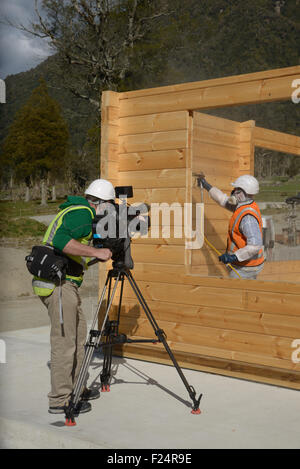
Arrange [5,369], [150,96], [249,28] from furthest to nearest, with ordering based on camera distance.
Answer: [249,28], [150,96], [5,369]

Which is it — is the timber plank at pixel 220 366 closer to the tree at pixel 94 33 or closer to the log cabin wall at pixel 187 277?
the log cabin wall at pixel 187 277

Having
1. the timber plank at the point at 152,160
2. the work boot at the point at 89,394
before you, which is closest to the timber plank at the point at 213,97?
the timber plank at the point at 152,160

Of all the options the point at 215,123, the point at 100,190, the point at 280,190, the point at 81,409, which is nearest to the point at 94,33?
the point at 280,190

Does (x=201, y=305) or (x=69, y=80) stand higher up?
(x=69, y=80)

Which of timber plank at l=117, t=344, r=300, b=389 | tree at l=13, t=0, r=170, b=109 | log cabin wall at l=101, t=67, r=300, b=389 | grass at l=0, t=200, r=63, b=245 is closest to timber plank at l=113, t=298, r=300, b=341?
log cabin wall at l=101, t=67, r=300, b=389

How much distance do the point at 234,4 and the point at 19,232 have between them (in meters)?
32.8

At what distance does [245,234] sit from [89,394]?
2.05 metres

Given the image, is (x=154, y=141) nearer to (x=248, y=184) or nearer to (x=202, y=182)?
(x=202, y=182)

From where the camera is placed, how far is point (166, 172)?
6.18m

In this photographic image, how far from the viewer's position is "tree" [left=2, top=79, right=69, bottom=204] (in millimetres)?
37312

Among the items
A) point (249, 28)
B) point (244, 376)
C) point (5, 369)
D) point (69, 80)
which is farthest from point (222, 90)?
point (249, 28)

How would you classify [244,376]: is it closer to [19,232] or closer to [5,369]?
[5,369]

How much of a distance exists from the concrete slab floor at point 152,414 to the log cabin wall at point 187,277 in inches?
8.8

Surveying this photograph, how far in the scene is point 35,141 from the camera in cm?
3944
